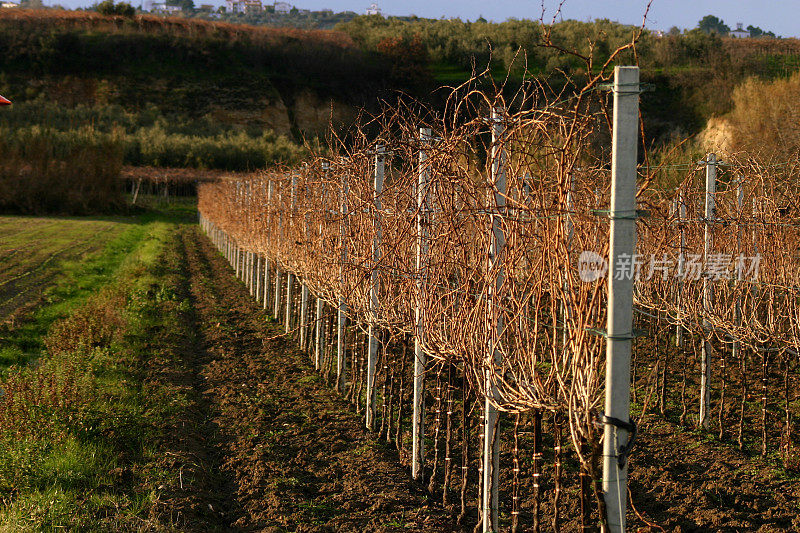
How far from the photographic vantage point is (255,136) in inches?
2309

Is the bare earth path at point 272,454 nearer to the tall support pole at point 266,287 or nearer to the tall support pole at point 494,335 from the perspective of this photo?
the tall support pole at point 494,335

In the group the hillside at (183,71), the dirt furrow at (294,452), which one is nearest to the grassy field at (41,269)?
the dirt furrow at (294,452)

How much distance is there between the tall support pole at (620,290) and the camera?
8.86 feet

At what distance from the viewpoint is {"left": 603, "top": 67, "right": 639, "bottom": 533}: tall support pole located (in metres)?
2.70

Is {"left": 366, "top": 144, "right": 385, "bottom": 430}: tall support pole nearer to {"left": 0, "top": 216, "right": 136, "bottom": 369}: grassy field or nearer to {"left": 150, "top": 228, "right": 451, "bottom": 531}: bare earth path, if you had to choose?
{"left": 150, "top": 228, "right": 451, "bottom": 531}: bare earth path

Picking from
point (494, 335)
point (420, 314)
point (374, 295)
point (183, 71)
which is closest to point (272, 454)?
point (374, 295)

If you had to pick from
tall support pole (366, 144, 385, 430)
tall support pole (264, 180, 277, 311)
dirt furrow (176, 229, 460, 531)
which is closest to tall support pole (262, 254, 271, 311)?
tall support pole (264, 180, 277, 311)

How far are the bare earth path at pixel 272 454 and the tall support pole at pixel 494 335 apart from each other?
0.57m

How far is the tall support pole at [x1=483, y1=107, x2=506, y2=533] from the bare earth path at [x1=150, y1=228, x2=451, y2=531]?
1.87 ft

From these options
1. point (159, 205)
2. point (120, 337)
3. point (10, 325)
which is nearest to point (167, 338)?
point (120, 337)

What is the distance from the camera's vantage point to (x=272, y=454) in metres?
5.75

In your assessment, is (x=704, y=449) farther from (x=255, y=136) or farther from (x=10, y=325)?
(x=255, y=136)

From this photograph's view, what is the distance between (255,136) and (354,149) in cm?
5395

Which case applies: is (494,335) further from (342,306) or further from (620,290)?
(342,306)
